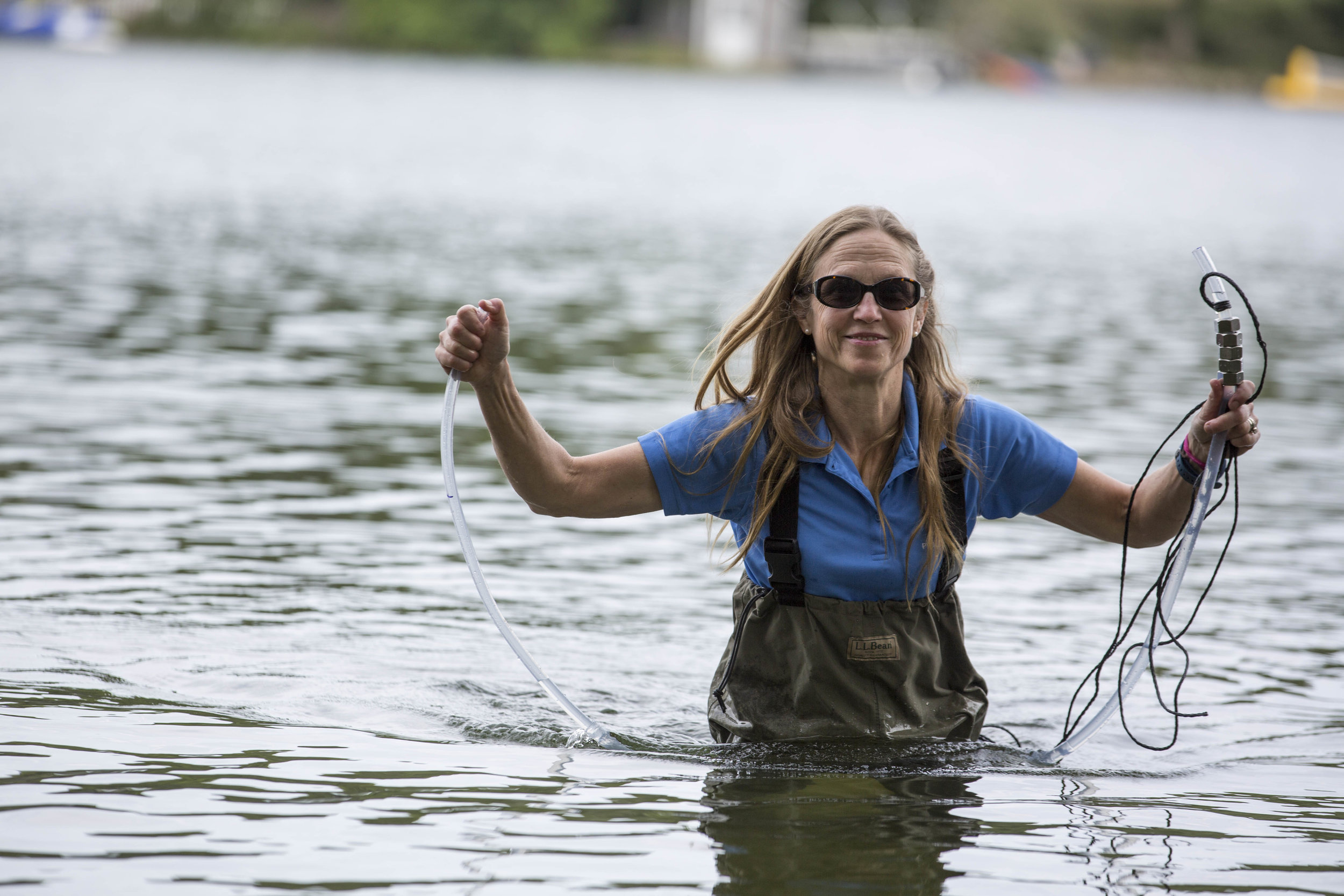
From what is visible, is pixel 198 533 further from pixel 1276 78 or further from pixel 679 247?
pixel 1276 78

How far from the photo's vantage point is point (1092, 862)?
4566 millimetres

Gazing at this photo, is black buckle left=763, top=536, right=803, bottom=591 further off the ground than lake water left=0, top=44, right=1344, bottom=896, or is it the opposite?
black buckle left=763, top=536, right=803, bottom=591

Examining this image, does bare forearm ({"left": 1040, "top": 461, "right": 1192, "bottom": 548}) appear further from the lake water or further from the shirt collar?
the lake water

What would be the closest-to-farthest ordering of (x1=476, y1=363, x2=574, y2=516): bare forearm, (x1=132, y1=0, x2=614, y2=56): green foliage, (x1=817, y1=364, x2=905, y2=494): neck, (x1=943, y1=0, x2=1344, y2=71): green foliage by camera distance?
(x1=476, y1=363, x2=574, y2=516): bare forearm
(x1=817, y1=364, x2=905, y2=494): neck
(x1=132, y1=0, x2=614, y2=56): green foliage
(x1=943, y1=0, x2=1344, y2=71): green foliage

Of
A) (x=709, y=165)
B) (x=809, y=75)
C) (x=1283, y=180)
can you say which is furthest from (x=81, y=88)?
(x=809, y=75)

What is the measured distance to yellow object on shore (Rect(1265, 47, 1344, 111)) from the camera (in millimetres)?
144500

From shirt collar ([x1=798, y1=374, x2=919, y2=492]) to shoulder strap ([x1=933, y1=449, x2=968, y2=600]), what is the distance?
0.10m

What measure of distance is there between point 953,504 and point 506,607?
3.31 m

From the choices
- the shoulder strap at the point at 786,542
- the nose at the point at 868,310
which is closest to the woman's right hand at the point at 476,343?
the shoulder strap at the point at 786,542

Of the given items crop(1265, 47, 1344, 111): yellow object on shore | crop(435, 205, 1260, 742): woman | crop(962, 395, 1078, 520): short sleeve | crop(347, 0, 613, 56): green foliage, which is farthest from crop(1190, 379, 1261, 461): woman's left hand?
crop(1265, 47, 1344, 111): yellow object on shore

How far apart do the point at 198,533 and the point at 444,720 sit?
3.06 m

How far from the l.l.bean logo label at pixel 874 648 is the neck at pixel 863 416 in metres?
0.44

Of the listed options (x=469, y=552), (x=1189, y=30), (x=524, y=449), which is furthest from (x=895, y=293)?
(x=1189, y=30)

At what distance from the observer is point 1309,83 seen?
5901 inches
